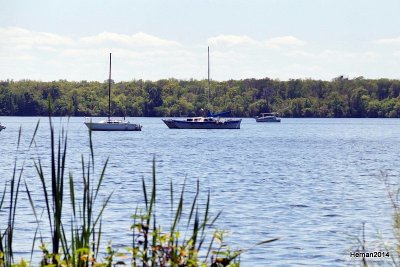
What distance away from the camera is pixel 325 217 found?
26156 mm

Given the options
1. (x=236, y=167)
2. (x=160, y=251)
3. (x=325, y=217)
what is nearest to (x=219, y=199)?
(x=325, y=217)

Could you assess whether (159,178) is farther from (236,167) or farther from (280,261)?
(280,261)

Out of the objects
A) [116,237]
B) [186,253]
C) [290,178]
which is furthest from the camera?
[290,178]

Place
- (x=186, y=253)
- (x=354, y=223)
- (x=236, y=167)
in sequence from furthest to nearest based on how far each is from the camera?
(x=236, y=167) < (x=354, y=223) < (x=186, y=253)

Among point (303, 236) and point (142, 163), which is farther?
point (142, 163)

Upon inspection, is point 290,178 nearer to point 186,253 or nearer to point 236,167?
point 236,167

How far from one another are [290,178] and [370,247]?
27.1 m

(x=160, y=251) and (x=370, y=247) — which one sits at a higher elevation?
(x=160, y=251)

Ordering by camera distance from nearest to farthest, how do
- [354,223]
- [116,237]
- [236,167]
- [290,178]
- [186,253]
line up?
[186,253], [116,237], [354,223], [290,178], [236,167]

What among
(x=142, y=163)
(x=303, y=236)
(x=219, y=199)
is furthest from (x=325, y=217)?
(x=142, y=163)

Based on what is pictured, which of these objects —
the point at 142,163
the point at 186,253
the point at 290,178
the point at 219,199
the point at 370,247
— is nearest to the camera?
the point at 186,253

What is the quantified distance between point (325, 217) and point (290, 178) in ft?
61.7

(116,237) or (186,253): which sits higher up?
(186,253)

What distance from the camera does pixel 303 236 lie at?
864 inches
